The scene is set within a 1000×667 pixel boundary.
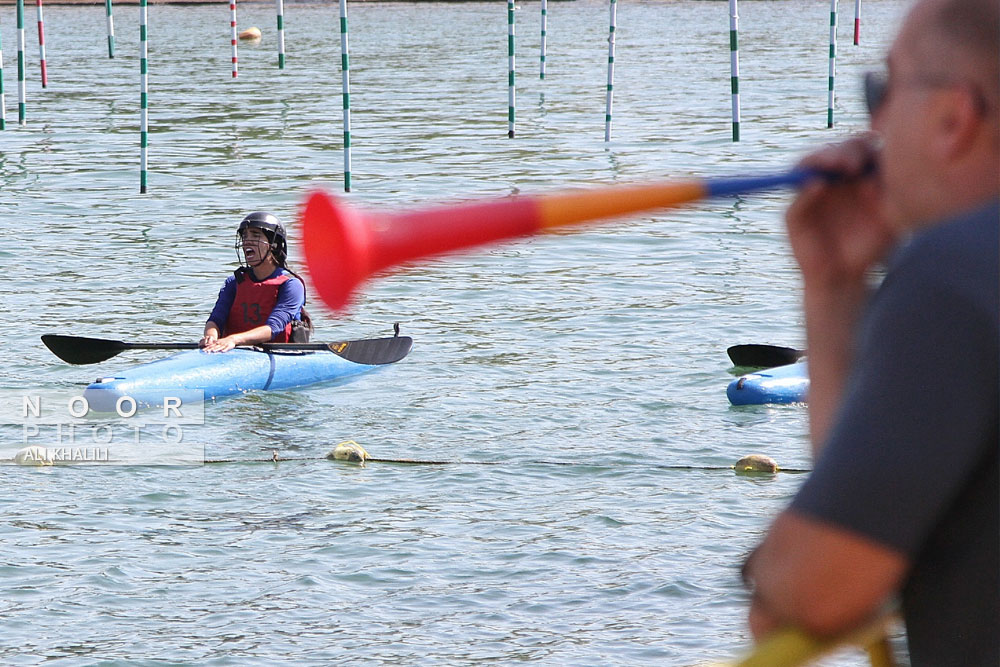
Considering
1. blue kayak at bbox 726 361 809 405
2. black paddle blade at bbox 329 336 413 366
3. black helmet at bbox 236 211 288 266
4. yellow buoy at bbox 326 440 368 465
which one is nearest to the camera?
yellow buoy at bbox 326 440 368 465

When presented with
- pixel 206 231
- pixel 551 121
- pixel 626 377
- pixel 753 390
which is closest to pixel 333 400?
pixel 626 377

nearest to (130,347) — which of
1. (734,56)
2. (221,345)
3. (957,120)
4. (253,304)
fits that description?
(221,345)

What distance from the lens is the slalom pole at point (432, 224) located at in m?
1.28

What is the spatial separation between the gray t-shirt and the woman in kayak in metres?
8.18

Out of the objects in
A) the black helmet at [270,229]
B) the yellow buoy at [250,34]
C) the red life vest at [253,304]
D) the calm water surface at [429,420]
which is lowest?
the calm water surface at [429,420]

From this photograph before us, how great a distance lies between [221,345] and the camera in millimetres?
9289

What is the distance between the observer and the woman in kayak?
933 cm

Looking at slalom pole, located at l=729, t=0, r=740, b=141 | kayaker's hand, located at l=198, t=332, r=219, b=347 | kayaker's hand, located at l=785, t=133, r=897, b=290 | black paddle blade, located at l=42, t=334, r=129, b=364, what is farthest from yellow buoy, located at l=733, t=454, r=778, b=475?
slalom pole, located at l=729, t=0, r=740, b=141

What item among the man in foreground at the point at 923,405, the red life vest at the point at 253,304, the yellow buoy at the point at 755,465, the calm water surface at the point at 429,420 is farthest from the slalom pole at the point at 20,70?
the man in foreground at the point at 923,405

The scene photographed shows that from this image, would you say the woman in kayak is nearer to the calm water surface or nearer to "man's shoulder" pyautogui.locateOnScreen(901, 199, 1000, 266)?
the calm water surface

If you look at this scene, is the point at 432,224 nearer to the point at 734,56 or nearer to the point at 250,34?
the point at 734,56

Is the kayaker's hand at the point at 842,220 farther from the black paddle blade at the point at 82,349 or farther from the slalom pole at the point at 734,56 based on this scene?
the slalom pole at the point at 734,56

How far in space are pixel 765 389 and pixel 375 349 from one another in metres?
2.65

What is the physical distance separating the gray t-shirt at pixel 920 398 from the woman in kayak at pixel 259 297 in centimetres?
818
